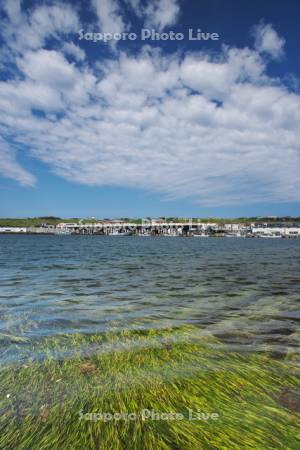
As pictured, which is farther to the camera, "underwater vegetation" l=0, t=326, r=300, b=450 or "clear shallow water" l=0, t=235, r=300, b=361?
"clear shallow water" l=0, t=235, r=300, b=361

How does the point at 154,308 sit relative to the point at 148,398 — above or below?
below

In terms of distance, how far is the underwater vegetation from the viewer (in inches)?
149

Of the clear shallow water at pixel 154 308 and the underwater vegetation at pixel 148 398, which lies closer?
the underwater vegetation at pixel 148 398

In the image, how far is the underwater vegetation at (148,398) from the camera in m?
3.78

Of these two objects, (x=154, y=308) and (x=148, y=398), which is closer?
(x=148, y=398)

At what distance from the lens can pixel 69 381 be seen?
5.32m

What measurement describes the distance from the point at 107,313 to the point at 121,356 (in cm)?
421

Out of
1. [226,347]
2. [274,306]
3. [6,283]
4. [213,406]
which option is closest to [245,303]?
[274,306]

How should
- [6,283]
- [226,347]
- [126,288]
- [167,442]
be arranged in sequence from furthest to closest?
[6,283]
[126,288]
[226,347]
[167,442]

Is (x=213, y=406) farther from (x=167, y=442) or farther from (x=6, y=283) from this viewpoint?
(x=6, y=283)

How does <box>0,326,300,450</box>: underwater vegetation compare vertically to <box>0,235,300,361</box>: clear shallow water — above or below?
above

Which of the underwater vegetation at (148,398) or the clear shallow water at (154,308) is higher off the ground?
the underwater vegetation at (148,398)

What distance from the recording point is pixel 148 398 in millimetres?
4727

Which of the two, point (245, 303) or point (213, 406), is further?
point (245, 303)
